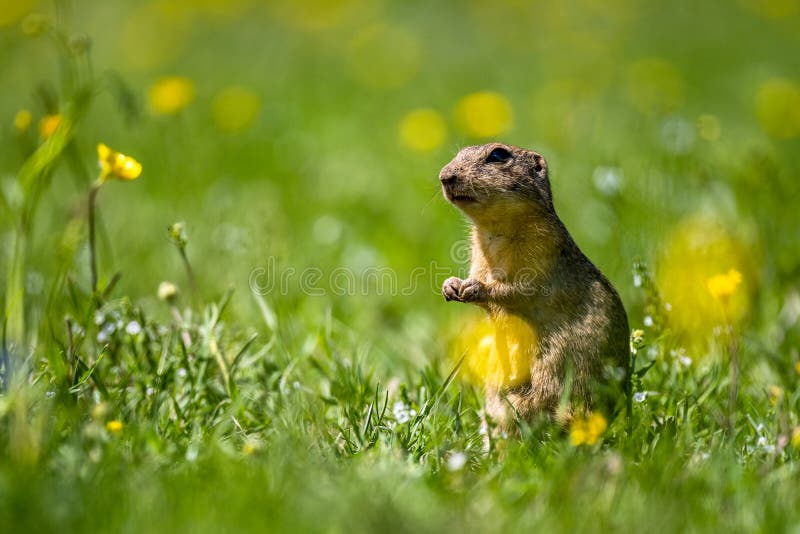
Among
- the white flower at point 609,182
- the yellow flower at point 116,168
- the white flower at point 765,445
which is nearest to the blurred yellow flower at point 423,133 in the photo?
the white flower at point 609,182

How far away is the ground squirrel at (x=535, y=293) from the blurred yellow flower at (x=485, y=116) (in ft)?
11.3

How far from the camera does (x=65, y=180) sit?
6.60 meters

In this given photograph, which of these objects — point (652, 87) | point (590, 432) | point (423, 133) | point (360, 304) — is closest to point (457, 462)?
point (590, 432)

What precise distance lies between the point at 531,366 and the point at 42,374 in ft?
5.06

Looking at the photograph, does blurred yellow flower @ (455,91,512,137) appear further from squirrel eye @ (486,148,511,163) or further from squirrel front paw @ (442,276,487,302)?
squirrel front paw @ (442,276,487,302)

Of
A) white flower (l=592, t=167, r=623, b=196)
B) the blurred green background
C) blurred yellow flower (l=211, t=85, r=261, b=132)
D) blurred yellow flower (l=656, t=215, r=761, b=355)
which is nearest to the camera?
blurred yellow flower (l=656, t=215, r=761, b=355)

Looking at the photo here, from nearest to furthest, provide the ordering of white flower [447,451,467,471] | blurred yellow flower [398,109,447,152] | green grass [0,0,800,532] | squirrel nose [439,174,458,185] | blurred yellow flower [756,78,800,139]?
green grass [0,0,800,532], white flower [447,451,467,471], squirrel nose [439,174,458,185], blurred yellow flower [756,78,800,139], blurred yellow flower [398,109,447,152]

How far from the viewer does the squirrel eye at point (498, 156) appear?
328 cm

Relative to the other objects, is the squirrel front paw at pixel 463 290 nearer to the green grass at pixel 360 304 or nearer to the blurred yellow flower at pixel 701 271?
Answer: the green grass at pixel 360 304

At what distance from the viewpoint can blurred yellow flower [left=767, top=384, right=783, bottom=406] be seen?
11.0ft

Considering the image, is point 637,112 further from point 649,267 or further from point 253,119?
point 649,267

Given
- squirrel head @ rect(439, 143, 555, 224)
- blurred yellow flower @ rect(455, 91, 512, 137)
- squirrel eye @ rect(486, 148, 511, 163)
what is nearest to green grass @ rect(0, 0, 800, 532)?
blurred yellow flower @ rect(455, 91, 512, 137)

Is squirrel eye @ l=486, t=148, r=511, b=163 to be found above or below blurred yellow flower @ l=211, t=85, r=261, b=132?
above

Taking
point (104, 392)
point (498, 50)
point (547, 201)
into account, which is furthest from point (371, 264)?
point (498, 50)
